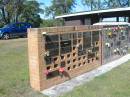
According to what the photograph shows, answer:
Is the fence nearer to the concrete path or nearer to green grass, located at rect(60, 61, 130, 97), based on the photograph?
the concrete path

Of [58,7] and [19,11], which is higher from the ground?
[58,7]

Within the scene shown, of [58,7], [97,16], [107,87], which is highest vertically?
[58,7]

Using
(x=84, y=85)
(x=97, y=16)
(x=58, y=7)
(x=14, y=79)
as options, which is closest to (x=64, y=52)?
(x=84, y=85)

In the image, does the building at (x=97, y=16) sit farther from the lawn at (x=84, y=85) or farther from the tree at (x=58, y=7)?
the tree at (x=58, y=7)

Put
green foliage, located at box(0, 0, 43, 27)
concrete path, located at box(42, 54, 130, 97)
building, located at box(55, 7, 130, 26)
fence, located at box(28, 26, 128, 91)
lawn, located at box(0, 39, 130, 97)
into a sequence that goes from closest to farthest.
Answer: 1. lawn, located at box(0, 39, 130, 97)
2. concrete path, located at box(42, 54, 130, 97)
3. fence, located at box(28, 26, 128, 91)
4. building, located at box(55, 7, 130, 26)
5. green foliage, located at box(0, 0, 43, 27)

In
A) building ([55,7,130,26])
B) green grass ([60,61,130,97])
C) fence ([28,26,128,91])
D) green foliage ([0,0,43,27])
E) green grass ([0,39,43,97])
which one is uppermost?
green foliage ([0,0,43,27])

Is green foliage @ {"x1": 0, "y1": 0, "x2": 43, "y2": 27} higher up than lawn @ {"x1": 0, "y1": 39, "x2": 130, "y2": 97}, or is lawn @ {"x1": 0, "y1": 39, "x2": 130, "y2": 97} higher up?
green foliage @ {"x1": 0, "y1": 0, "x2": 43, "y2": 27}

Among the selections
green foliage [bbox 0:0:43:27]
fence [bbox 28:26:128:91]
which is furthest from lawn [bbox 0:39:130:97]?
green foliage [bbox 0:0:43:27]

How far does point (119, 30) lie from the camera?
1297cm

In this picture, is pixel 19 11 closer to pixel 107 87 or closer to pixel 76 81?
pixel 76 81

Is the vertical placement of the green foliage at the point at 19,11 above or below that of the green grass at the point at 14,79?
above

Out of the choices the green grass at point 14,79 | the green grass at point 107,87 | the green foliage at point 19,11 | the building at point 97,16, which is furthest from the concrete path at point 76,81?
the green foliage at point 19,11

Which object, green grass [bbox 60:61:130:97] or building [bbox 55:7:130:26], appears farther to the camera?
building [bbox 55:7:130:26]

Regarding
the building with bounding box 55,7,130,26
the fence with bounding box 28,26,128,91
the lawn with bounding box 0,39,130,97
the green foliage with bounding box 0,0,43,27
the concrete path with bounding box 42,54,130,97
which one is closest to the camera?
the lawn with bounding box 0,39,130,97
